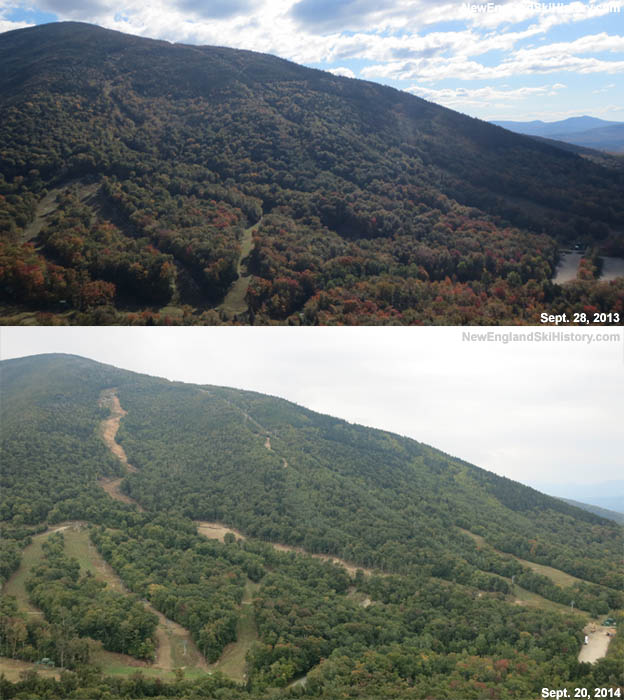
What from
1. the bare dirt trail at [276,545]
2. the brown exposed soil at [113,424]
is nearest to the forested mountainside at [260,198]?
the bare dirt trail at [276,545]

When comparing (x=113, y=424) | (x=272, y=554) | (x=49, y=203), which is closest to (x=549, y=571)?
(x=272, y=554)

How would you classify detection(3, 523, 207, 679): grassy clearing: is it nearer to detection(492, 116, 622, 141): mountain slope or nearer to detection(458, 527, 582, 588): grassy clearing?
detection(458, 527, 582, 588): grassy clearing

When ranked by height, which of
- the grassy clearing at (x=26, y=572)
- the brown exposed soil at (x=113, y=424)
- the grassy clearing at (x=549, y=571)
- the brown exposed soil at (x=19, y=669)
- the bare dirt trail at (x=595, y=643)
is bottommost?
the grassy clearing at (x=549, y=571)

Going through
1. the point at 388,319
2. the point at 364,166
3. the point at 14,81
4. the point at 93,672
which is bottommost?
the point at 93,672

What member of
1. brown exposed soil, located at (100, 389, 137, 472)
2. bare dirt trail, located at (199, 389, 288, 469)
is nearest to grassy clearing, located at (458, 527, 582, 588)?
bare dirt trail, located at (199, 389, 288, 469)

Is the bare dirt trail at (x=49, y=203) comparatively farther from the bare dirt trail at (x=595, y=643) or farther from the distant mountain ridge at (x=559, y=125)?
the distant mountain ridge at (x=559, y=125)

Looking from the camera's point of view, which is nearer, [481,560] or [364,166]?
[481,560]

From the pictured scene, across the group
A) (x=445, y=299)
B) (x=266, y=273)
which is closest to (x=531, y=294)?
(x=445, y=299)

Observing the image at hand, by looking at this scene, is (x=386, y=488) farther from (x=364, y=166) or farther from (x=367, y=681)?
(x=364, y=166)
